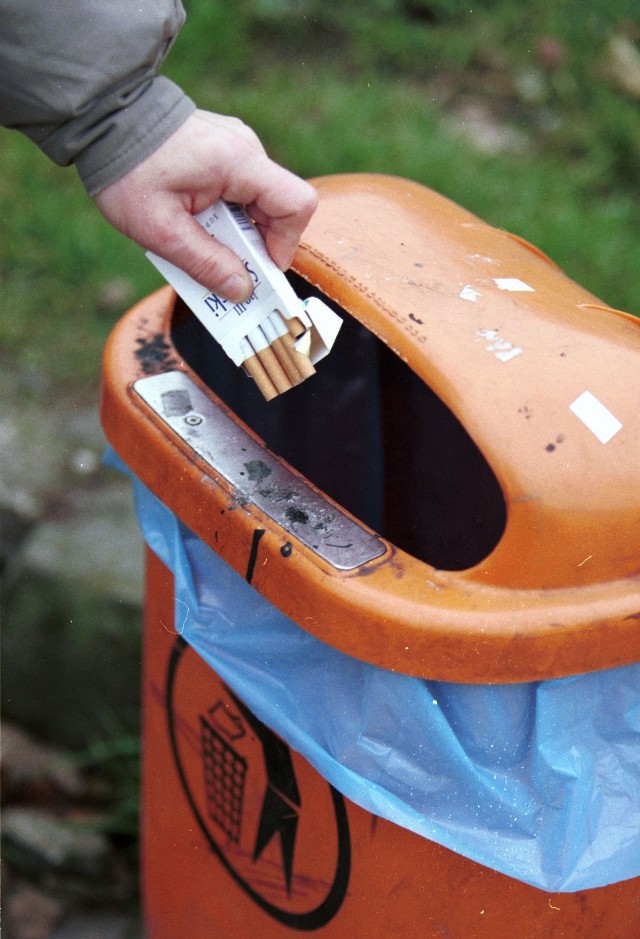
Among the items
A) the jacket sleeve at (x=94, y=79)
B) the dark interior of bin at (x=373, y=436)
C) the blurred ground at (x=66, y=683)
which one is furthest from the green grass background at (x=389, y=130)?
the jacket sleeve at (x=94, y=79)

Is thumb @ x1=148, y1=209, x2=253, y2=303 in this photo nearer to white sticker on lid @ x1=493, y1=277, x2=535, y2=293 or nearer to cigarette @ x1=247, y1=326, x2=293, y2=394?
cigarette @ x1=247, y1=326, x2=293, y2=394

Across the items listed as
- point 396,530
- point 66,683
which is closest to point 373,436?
point 396,530

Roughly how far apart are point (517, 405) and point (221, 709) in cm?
52

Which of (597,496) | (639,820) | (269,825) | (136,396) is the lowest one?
(269,825)

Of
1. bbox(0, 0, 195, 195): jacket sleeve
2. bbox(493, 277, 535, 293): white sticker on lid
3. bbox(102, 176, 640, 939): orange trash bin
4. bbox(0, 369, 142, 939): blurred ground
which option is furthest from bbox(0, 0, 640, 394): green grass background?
bbox(493, 277, 535, 293): white sticker on lid

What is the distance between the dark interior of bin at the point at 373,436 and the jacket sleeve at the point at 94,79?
0.33 m

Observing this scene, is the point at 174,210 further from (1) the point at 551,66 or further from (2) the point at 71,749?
(1) the point at 551,66

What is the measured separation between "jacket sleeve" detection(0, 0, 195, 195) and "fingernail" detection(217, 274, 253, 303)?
144 millimetres

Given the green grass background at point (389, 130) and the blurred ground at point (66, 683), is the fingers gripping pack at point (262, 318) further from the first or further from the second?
the green grass background at point (389, 130)

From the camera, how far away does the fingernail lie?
37.1 inches

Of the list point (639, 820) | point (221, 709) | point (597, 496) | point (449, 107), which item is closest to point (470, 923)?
point (639, 820)

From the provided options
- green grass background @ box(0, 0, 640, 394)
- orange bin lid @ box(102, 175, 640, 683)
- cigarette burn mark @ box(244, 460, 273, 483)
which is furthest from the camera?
green grass background @ box(0, 0, 640, 394)

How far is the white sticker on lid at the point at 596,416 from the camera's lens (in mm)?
875

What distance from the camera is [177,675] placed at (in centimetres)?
124
